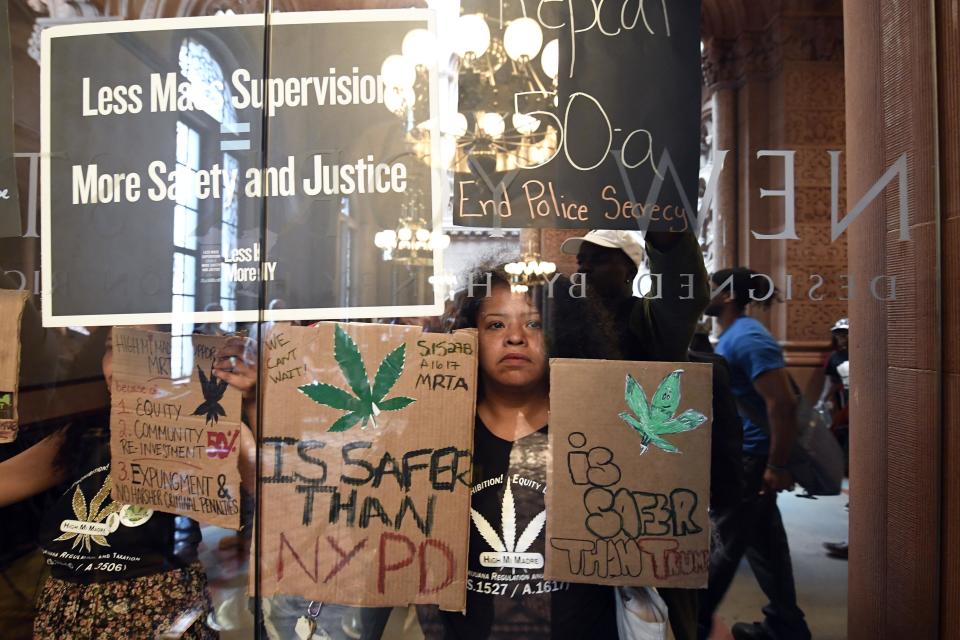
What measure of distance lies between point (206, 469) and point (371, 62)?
1.25 meters

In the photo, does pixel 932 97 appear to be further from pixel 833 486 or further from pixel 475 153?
pixel 475 153

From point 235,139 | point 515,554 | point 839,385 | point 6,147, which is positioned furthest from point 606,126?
point 6,147

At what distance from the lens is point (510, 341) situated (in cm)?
173

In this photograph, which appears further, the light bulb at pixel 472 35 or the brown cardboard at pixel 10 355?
the brown cardboard at pixel 10 355

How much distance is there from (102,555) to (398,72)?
1.64 meters

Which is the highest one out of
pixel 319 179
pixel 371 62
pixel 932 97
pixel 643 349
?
pixel 371 62

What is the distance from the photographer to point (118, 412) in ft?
6.13

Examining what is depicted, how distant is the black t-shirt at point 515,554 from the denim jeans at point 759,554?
1.00ft

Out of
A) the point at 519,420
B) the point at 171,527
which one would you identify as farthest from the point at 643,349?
the point at 171,527

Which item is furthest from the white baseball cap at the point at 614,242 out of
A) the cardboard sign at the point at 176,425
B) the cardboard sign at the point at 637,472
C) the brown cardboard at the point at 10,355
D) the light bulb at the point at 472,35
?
the brown cardboard at the point at 10,355

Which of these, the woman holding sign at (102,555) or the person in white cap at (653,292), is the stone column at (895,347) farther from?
the woman holding sign at (102,555)

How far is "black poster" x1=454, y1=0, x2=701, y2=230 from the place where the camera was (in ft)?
5.61

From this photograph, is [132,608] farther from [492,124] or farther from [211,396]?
[492,124]

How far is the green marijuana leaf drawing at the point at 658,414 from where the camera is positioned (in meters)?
1.70
